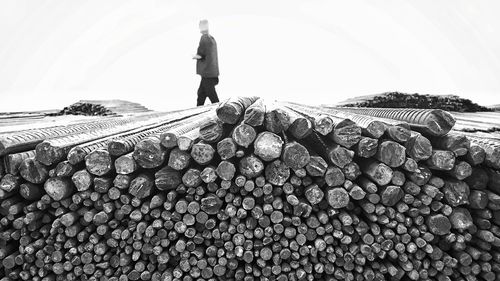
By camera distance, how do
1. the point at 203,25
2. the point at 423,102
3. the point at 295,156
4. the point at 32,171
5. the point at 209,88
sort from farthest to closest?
the point at 423,102 → the point at 209,88 → the point at 203,25 → the point at 32,171 → the point at 295,156

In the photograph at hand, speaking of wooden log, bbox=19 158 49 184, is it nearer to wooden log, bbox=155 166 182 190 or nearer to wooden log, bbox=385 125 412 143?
wooden log, bbox=155 166 182 190

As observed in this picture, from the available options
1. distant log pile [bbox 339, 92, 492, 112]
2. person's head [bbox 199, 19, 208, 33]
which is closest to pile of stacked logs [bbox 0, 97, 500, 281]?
person's head [bbox 199, 19, 208, 33]

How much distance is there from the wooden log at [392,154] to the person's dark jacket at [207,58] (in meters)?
5.11

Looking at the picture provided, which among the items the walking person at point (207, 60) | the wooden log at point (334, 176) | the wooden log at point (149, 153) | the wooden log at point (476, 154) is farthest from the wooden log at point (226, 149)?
the walking person at point (207, 60)

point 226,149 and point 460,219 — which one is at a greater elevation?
point 226,149

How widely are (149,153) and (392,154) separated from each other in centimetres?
143

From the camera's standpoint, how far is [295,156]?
2174mm

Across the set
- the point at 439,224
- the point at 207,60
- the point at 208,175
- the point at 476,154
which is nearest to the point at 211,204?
the point at 208,175

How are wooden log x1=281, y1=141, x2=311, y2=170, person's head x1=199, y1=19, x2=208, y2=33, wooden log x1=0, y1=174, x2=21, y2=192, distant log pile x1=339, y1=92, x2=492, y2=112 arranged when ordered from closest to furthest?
wooden log x1=281, y1=141, x2=311, y2=170 → wooden log x1=0, y1=174, x2=21, y2=192 → person's head x1=199, y1=19, x2=208, y2=33 → distant log pile x1=339, y1=92, x2=492, y2=112

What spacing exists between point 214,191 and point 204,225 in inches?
9.1

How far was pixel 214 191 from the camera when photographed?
230 centimetres

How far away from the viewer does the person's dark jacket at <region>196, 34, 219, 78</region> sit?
267 inches

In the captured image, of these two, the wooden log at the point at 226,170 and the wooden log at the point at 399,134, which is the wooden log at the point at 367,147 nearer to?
the wooden log at the point at 399,134

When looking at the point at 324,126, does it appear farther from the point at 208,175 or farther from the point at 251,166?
the point at 208,175
